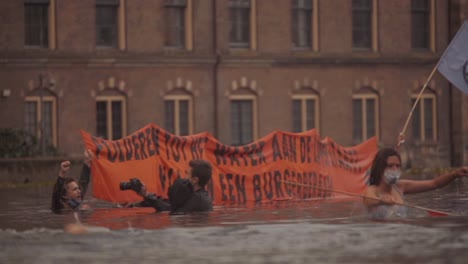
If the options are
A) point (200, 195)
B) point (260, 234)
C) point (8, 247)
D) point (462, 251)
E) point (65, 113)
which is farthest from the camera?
point (65, 113)

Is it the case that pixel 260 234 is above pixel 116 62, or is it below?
below

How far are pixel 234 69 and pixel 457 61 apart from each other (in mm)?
20235

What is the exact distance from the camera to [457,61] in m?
30.5

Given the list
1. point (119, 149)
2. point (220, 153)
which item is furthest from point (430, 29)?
point (119, 149)

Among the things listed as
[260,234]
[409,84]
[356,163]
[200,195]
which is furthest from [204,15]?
[260,234]

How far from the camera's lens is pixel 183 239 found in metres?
19.8

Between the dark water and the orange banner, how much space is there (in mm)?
4324

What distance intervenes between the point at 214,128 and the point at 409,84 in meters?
7.59

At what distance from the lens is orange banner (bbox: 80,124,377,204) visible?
3083 centimetres

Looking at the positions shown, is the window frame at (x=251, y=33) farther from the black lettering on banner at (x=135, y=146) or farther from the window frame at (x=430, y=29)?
the black lettering on banner at (x=135, y=146)

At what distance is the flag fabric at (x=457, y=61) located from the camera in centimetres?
3048

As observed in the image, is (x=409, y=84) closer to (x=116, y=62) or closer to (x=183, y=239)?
(x=116, y=62)

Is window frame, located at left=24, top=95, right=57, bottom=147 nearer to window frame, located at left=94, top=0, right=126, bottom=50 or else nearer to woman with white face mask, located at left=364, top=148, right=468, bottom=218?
window frame, located at left=94, top=0, right=126, bottom=50

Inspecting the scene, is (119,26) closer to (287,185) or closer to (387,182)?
(287,185)
